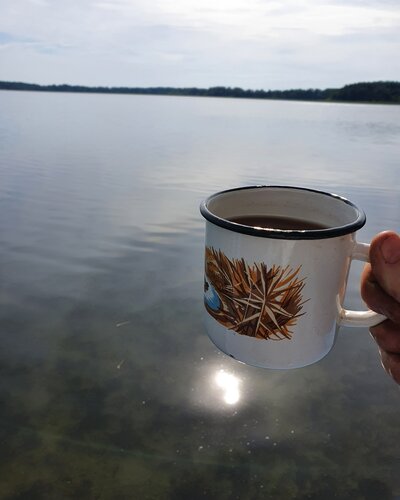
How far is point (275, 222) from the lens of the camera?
1.51m

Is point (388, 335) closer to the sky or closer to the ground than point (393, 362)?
closer to the sky

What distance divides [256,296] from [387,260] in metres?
0.47

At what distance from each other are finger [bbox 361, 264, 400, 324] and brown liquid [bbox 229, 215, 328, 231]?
10.8 inches

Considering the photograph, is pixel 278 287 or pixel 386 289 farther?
pixel 386 289

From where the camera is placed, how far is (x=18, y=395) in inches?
120

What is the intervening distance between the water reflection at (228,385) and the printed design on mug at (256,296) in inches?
77.9

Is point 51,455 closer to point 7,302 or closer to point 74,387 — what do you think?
point 74,387

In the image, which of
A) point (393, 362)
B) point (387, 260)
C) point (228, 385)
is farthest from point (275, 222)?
point (228, 385)

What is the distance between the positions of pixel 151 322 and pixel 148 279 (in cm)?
101

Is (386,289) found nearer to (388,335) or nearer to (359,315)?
(359,315)

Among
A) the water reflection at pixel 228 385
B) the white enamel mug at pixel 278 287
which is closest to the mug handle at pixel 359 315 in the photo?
the white enamel mug at pixel 278 287

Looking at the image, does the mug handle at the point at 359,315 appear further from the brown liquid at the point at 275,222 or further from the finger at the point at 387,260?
the brown liquid at the point at 275,222

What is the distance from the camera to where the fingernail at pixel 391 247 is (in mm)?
1278

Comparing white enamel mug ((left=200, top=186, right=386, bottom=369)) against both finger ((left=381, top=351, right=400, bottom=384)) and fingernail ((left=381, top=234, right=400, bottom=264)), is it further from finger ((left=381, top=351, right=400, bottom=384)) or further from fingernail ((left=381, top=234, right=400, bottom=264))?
finger ((left=381, top=351, right=400, bottom=384))
